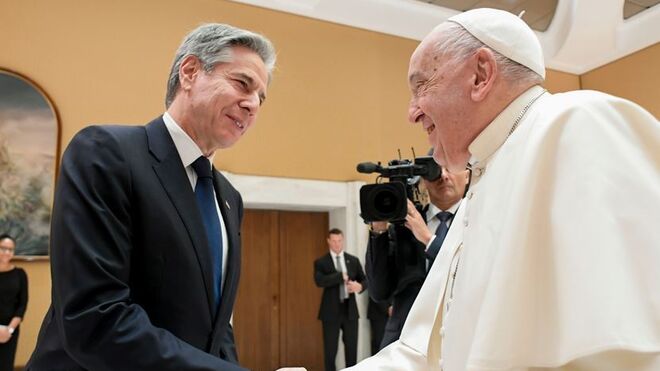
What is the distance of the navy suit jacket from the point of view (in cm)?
135

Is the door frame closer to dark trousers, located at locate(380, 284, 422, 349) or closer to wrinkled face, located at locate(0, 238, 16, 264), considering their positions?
wrinkled face, located at locate(0, 238, 16, 264)

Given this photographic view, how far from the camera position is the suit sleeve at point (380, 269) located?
125 inches

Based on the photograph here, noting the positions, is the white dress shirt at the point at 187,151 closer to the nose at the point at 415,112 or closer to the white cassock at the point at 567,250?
the nose at the point at 415,112

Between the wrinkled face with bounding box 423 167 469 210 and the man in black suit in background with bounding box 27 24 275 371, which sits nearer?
the man in black suit in background with bounding box 27 24 275 371

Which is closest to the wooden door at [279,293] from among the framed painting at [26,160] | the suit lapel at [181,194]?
the framed painting at [26,160]

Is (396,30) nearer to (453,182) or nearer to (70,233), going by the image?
(453,182)

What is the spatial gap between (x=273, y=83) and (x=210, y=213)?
688 cm

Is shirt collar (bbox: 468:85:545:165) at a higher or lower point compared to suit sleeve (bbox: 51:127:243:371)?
higher

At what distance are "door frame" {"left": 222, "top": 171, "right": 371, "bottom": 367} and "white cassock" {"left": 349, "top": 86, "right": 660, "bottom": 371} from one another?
677 centimetres

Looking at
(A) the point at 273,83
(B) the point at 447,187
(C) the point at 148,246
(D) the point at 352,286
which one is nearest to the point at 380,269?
(B) the point at 447,187

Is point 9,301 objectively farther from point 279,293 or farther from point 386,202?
point 386,202

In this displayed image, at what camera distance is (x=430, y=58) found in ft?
5.11

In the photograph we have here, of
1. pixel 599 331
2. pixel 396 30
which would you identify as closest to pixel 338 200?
pixel 396 30

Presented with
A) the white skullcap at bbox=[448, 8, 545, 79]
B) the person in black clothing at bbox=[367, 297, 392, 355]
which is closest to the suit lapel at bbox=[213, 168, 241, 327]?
the white skullcap at bbox=[448, 8, 545, 79]
